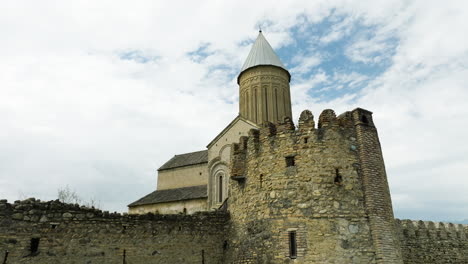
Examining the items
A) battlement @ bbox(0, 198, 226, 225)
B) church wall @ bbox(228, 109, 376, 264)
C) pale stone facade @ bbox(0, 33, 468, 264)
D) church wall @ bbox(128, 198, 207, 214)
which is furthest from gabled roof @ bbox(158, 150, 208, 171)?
church wall @ bbox(228, 109, 376, 264)

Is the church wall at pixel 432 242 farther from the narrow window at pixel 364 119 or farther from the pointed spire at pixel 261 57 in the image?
the pointed spire at pixel 261 57

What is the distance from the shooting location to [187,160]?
104 feet

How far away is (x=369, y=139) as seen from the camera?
1117 centimetres

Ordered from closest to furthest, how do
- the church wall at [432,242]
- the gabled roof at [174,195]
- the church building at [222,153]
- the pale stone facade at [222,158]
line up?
the church wall at [432,242]
the pale stone facade at [222,158]
the church building at [222,153]
the gabled roof at [174,195]

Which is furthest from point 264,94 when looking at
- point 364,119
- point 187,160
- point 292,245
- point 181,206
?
point 292,245

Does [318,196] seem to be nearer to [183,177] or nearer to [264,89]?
[183,177]

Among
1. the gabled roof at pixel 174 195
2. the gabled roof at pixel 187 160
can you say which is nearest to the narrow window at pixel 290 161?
the gabled roof at pixel 174 195

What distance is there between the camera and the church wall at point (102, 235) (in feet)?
35.7

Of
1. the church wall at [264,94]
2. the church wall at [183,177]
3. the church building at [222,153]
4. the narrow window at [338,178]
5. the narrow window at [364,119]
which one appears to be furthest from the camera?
the church wall at [264,94]

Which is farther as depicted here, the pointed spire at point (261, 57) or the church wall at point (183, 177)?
the pointed spire at point (261, 57)

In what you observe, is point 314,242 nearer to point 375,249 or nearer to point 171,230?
point 375,249

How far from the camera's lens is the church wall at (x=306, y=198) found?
10.1 m

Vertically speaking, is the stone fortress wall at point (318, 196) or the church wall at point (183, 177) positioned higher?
the church wall at point (183, 177)

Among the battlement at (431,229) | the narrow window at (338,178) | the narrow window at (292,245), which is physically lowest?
the narrow window at (292,245)
